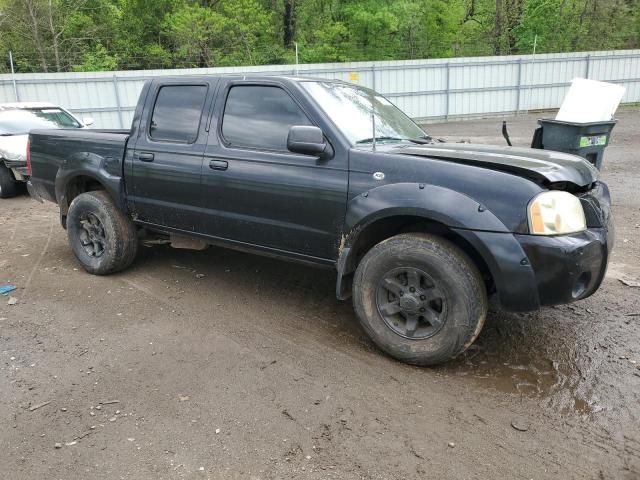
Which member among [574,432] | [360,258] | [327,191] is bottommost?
[574,432]

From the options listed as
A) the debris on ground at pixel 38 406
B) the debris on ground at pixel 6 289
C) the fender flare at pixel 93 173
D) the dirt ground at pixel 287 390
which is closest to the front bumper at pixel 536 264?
the dirt ground at pixel 287 390

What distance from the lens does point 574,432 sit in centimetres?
289

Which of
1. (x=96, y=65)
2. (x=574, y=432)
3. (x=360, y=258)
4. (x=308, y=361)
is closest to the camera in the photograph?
(x=574, y=432)

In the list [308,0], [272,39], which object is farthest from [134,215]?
[308,0]

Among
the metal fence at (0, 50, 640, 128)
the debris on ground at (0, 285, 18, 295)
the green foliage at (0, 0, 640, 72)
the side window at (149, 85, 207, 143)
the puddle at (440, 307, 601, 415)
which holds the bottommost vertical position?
the puddle at (440, 307, 601, 415)

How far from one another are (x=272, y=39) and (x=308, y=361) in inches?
1149

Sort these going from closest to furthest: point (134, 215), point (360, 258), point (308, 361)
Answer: point (308, 361), point (360, 258), point (134, 215)

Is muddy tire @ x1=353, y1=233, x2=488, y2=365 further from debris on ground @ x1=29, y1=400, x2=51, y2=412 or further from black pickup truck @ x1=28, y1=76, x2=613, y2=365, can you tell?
debris on ground @ x1=29, y1=400, x2=51, y2=412

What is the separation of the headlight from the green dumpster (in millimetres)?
3568

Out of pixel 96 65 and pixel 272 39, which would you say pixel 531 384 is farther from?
pixel 272 39

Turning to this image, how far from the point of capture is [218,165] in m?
4.38

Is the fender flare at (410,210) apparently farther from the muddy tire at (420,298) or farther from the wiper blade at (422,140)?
the wiper blade at (422,140)

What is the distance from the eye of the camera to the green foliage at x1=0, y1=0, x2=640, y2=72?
23.8m

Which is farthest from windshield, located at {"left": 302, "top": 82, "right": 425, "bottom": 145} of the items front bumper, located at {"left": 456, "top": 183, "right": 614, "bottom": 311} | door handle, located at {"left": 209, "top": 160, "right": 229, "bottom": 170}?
front bumper, located at {"left": 456, "top": 183, "right": 614, "bottom": 311}
